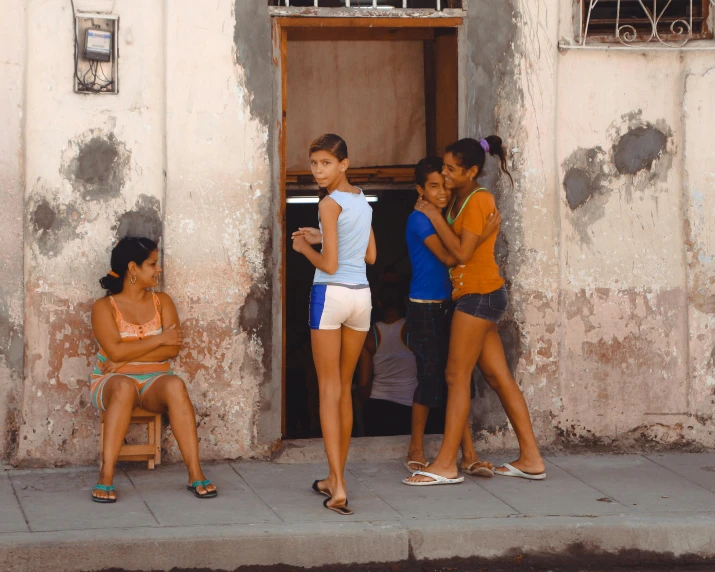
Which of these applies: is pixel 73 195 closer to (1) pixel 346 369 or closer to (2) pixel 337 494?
(1) pixel 346 369

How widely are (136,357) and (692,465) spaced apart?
11.0ft

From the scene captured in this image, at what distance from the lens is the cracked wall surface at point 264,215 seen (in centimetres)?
611

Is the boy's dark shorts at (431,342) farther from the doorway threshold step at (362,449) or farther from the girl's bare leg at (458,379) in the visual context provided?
the doorway threshold step at (362,449)

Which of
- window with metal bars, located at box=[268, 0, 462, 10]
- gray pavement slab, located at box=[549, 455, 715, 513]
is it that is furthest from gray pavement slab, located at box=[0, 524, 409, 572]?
window with metal bars, located at box=[268, 0, 462, 10]

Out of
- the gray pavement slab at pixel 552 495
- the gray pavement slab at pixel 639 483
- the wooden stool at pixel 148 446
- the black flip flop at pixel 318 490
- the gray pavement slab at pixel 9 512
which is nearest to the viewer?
the gray pavement slab at pixel 9 512

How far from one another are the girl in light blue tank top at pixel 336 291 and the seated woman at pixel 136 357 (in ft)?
2.48

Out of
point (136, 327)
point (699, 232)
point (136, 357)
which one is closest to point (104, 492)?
point (136, 357)

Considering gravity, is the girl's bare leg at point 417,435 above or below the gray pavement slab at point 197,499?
above

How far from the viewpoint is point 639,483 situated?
5.90 m

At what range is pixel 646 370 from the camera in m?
6.72

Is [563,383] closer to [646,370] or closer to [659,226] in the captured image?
[646,370]

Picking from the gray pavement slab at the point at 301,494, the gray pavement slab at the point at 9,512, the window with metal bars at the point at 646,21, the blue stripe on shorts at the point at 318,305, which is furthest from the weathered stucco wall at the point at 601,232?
the gray pavement slab at the point at 9,512

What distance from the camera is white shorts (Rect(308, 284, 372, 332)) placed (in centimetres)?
521

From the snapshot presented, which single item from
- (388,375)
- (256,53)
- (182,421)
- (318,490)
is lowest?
(318,490)
